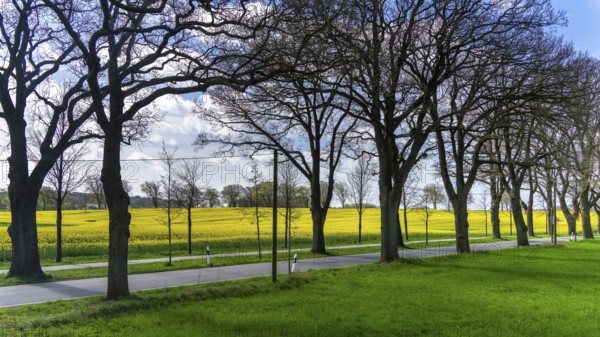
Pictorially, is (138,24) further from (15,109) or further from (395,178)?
(395,178)

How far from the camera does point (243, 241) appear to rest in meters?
35.8

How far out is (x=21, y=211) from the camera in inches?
655

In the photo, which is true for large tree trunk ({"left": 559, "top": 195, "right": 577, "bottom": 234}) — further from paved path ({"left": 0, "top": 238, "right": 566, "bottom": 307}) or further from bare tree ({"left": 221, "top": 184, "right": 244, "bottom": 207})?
bare tree ({"left": 221, "top": 184, "right": 244, "bottom": 207})

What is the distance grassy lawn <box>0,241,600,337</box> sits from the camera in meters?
8.04

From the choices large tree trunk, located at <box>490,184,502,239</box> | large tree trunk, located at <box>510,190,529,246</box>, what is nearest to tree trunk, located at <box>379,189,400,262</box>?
large tree trunk, located at <box>510,190,529,246</box>

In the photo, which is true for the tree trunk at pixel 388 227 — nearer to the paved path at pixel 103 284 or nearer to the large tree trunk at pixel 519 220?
the paved path at pixel 103 284

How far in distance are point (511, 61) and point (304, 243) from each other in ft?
81.0

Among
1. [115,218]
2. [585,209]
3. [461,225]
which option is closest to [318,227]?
[461,225]

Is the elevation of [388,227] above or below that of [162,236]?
above

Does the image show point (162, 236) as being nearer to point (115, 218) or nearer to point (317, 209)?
point (317, 209)

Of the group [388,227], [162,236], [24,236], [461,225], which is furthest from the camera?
[162,236]

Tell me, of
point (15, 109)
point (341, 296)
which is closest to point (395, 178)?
point (341, 296)

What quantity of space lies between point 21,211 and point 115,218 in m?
7.60

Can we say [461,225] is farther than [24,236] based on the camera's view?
Yes
